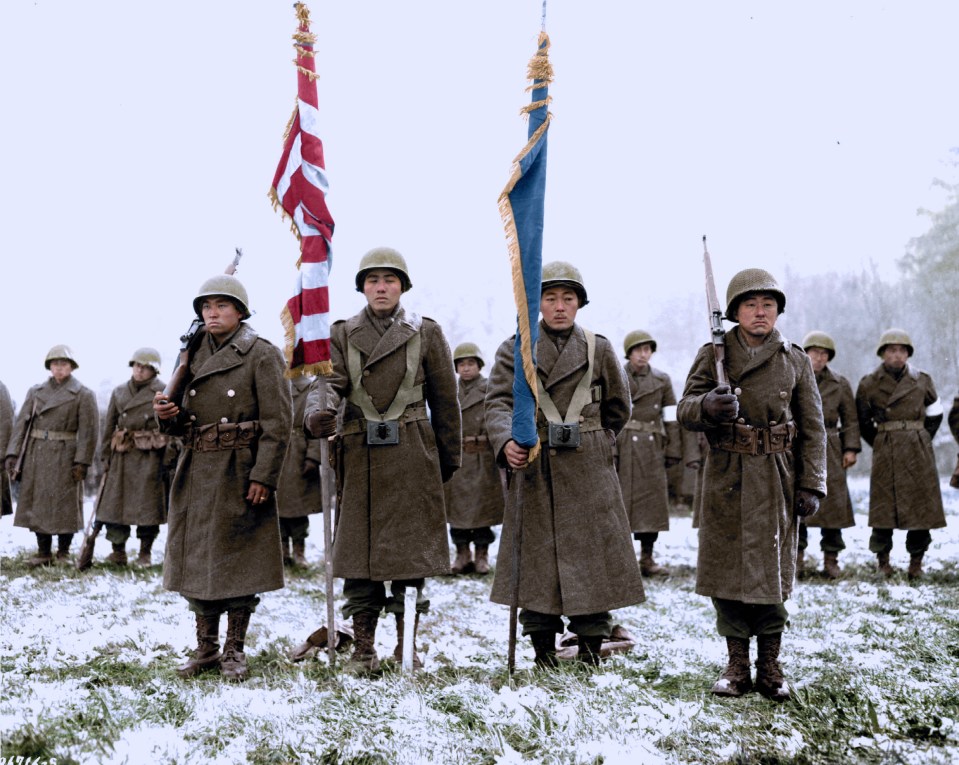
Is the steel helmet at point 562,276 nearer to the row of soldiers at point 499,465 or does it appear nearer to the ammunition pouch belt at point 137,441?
the row of soldiers at point 499,465

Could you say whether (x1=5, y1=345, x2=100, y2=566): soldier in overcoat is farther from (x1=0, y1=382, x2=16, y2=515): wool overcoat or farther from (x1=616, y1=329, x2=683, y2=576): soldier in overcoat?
(x1=616, y1=329, x2=683, y2=576): soldier in overcoat

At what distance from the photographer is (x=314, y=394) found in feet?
16.1

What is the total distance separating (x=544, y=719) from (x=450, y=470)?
6.55ft

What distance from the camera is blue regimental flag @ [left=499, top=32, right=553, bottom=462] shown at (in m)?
4.54

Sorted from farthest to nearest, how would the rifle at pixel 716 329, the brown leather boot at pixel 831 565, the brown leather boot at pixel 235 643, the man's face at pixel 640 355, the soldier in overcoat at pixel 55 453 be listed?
the man's face at pixel 640 355
the soldier in overcoat at pixel 55 453
the brown leather boot at pixel 831 565
the brown leather boot at pixel 235 643
the rifle at pixel 716 329

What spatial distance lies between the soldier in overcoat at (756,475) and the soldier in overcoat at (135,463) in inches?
265

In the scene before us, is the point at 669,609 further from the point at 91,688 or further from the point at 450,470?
the point at 91,688

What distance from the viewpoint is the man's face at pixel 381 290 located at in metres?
5.15

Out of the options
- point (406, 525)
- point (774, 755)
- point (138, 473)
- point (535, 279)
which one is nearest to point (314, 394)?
point (406, 525)

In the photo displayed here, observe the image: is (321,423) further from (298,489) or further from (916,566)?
(916,566)

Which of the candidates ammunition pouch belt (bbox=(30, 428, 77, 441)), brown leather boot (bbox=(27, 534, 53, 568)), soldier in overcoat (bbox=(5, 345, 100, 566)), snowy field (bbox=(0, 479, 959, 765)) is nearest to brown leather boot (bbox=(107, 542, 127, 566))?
soldier in overcoat (bbox=(5, 345, 100, 566))

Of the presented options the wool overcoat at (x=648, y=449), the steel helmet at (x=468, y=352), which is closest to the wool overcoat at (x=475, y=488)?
the steel helmet at (x=468, y=352)

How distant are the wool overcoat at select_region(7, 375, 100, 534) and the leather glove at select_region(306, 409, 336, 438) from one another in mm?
5690

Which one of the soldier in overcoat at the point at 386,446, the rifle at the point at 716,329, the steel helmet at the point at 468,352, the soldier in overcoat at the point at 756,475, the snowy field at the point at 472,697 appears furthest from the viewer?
the steel helmet at the point at 468,352
